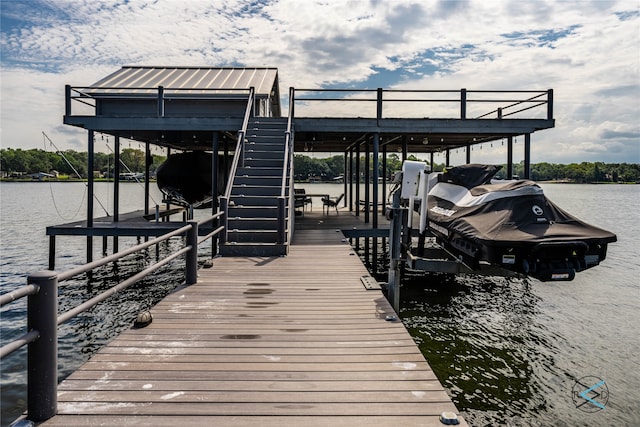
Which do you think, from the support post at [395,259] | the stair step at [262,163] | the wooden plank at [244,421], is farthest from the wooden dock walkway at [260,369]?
the stair step at [262,163]

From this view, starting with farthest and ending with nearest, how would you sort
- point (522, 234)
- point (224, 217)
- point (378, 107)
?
point (378, 107), point (224, 217), point (522, 234)

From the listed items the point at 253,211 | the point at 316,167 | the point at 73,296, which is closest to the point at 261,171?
the point at 253,211

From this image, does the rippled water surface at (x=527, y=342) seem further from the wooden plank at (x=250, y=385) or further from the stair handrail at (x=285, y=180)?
the stair handrail at (x=285, y=180)

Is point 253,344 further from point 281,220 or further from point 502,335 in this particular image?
point 502,335

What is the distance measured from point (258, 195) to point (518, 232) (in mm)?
5487

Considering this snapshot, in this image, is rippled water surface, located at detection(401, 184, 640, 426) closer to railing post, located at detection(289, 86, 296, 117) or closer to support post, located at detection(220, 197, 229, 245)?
support post, located at detection(220, 197, 229, 245)

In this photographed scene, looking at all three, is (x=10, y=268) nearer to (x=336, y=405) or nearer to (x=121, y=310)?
(x=121, y=310)

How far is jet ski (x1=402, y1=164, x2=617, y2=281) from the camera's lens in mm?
5648

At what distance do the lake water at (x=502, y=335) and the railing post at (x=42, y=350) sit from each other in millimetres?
4038

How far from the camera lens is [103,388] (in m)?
2.85

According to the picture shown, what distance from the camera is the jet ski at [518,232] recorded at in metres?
5.65

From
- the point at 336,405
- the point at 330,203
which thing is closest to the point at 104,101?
the point at 330,203

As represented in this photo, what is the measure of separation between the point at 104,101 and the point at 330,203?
877cm

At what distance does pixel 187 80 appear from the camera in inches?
583
